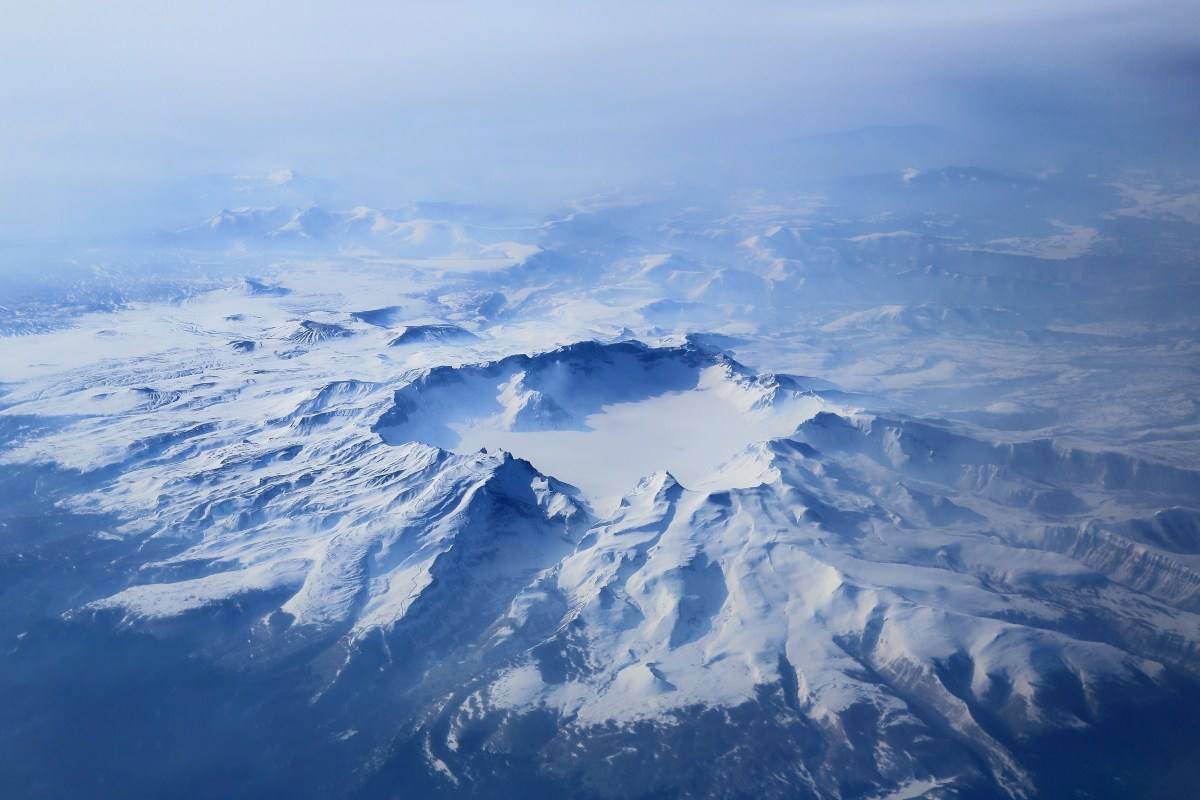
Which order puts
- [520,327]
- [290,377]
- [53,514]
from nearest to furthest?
[53,514]
[290,377]
[520,327]

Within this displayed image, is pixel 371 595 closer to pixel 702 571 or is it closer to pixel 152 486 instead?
pixel 702 571

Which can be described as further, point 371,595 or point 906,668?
point 371,595

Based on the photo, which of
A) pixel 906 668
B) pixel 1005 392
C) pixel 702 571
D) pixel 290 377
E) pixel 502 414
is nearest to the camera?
pixel 906 668

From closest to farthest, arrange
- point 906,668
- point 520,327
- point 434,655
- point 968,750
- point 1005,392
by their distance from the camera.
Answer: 1. point 968,750
2. point 906,668
3. point 434,655
4. point 1005,392
5. point 520,327

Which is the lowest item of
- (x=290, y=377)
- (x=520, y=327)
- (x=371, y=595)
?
(x=520, y=327)

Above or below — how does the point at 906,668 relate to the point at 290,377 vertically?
above

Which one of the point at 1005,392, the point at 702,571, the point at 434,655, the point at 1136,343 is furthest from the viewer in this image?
the point at 1136,343

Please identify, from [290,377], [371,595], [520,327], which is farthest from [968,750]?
[520,327]

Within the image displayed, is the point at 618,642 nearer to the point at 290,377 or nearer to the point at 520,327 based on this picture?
the point at 290,377

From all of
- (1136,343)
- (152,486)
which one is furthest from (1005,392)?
(152,486)
